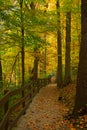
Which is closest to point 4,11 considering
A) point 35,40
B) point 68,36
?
point 35,40

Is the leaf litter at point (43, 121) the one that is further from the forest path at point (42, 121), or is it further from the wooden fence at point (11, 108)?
the wooden fence at point (11, 108)

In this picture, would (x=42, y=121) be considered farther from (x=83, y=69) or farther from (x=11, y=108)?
(x=83, y=69)

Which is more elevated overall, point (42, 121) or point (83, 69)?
Result: point (83, 69)

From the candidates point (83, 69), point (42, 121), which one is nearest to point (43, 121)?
point (42, 121)

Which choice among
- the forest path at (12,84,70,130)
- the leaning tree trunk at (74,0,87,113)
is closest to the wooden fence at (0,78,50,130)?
the forest path at (12,84,70,130)

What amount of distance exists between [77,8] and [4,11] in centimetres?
1106

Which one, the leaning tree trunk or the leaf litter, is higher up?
the leaning tree trunk

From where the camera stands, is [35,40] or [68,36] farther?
[68,36]

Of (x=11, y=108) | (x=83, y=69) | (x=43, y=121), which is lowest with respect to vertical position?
(x=43, y=121)

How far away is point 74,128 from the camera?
365 inches

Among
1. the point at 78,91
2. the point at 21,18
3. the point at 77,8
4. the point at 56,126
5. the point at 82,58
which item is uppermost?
the point at 77,8

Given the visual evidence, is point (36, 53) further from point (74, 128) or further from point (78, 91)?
point (74, 128)

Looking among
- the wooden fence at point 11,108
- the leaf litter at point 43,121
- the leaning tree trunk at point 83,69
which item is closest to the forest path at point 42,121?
the leaf litter at point 43,121

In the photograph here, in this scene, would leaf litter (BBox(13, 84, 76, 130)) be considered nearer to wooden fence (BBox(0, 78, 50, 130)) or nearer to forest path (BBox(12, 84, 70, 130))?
forest path (BBox(12, 84, 70, 130))
